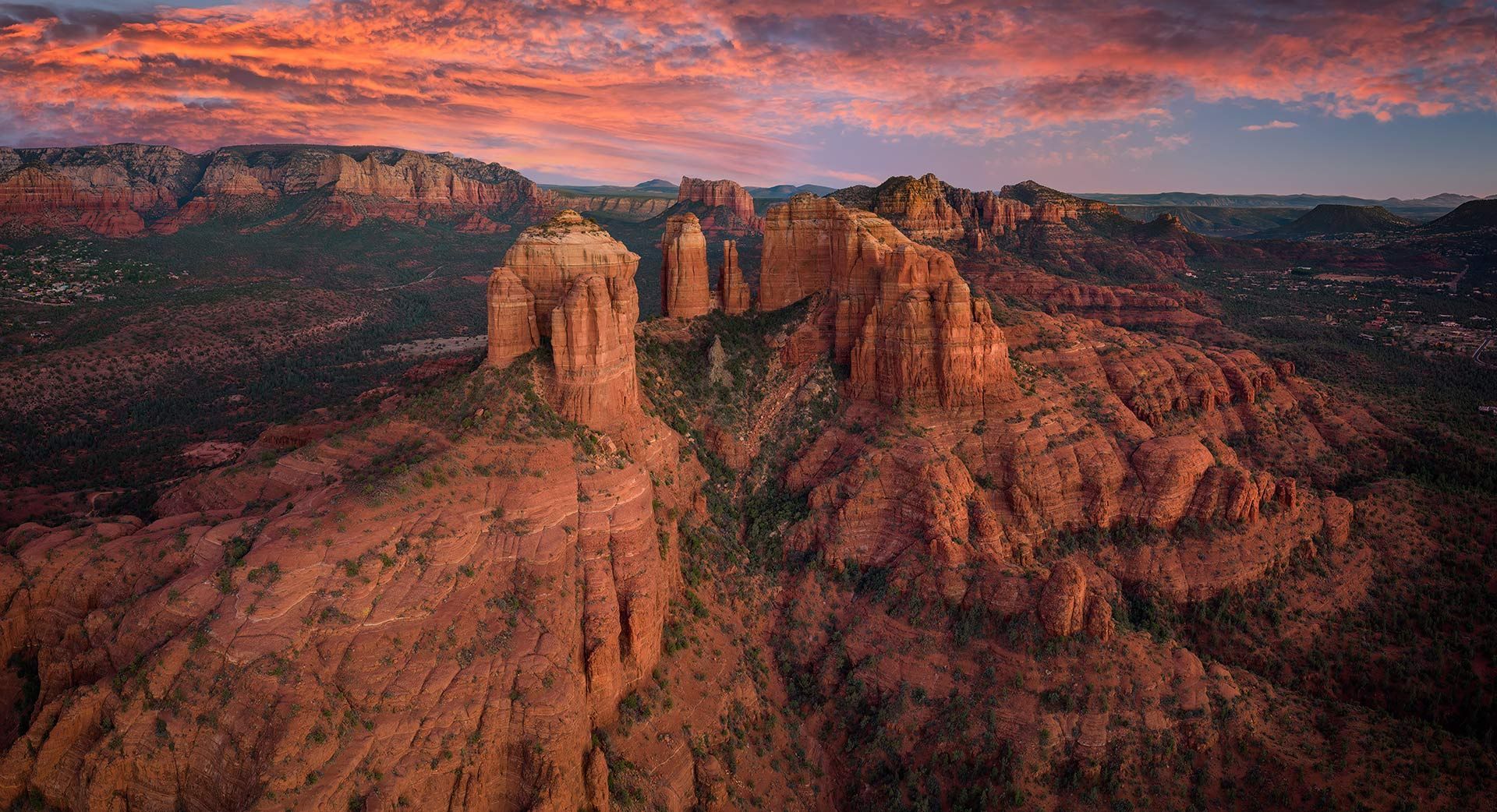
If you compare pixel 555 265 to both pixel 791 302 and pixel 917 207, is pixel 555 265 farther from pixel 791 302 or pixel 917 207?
pixel 917 207

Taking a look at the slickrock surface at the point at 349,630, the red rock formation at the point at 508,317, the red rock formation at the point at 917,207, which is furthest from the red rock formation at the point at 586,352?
the red rock formation at the point at 917,207

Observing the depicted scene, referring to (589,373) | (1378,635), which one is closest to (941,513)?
(589,373)

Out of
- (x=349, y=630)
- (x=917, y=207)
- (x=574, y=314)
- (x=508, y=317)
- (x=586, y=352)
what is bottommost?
(x=349, y=630)

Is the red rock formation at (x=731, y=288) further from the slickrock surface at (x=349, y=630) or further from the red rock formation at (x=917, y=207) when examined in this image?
the red rock formation at (x=917, y=207)

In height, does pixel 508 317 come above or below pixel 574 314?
below

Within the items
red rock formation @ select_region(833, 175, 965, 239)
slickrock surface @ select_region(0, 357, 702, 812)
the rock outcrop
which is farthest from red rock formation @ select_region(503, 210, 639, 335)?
red rock formation @ select_region(833, 175, 965, 239)

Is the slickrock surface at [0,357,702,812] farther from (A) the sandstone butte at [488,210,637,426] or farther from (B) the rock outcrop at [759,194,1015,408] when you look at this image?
(B) the rock outcrop at [759,194,1015,408]

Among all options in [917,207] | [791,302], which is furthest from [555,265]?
[917,207]
